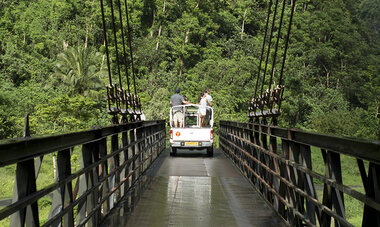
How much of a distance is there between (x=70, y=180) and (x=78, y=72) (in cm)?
3883

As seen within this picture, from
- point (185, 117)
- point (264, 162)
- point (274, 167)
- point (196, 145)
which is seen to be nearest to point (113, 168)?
point (274, 167)

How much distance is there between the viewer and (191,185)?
8.76m

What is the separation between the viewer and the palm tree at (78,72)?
135ft

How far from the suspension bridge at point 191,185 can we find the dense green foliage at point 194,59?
1053 inches

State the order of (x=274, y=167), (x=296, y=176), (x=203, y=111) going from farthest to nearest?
(x=203, y=111) < (x=274, y=167) < (x=296, y=176)

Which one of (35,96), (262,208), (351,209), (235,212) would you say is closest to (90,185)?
(235,212)

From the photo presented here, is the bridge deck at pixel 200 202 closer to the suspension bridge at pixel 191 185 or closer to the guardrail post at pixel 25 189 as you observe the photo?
the suspension bridge at pixel 191 185

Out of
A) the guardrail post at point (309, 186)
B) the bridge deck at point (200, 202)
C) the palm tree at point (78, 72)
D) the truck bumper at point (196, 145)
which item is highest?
the palm tree at point (78, 72)

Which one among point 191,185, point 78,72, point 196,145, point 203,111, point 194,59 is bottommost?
point 191,185

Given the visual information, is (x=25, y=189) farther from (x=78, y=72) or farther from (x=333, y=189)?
(x=78, y=72)

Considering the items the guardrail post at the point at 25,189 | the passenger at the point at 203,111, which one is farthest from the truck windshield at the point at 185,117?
the guardrail post at the point at 25,189

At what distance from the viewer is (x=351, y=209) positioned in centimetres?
2564

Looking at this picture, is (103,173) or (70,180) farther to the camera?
(103,173)

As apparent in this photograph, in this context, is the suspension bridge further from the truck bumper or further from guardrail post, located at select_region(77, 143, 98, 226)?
the truck bumper
